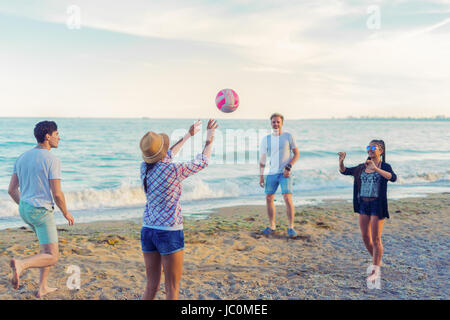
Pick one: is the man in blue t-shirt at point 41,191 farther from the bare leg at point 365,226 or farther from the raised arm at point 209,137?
the bare leg at point 365,226

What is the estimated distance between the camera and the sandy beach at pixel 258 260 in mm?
4766

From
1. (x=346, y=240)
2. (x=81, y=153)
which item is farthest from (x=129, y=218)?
(x=81, y=153)

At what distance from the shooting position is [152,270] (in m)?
3.44

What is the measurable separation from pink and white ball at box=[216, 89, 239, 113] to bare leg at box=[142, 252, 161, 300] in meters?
2.86

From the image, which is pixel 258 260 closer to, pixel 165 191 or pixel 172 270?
pixel 172 270

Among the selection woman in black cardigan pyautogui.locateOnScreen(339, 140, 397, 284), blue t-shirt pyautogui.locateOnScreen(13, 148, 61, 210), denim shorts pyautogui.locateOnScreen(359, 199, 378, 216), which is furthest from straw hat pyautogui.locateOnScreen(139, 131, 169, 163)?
denim shorts pyautogui.locateOnScreen(359, 199, 378, 216)

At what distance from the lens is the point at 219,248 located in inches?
267

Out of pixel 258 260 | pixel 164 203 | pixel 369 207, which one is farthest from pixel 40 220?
pixel 369 207

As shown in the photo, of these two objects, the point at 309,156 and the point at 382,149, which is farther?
the point at 309,156

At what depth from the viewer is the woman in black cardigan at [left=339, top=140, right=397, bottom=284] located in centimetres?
480
